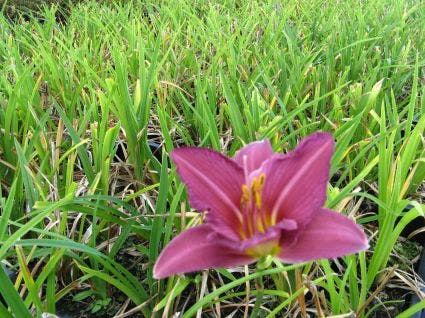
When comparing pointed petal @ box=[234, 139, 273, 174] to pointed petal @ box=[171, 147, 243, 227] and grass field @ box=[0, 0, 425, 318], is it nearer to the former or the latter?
pointed petal @ box=[171, 147, 243, 227]

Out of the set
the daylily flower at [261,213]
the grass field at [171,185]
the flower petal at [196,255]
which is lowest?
the grass field at [171,185]

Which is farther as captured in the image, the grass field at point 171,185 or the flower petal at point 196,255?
the grass field at point 171,185

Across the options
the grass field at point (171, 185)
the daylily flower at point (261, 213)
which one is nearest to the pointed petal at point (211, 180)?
the daylily flower at point (261, 213)

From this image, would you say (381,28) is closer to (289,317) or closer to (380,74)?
(380,74)

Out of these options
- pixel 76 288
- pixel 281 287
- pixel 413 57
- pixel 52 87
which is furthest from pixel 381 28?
pixel 76 288

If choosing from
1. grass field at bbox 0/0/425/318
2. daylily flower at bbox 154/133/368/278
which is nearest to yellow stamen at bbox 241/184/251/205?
daylily flower at bbox 154/133/368/278

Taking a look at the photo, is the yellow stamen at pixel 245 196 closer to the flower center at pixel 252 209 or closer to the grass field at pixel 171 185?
the flower center at pixel 252 209
